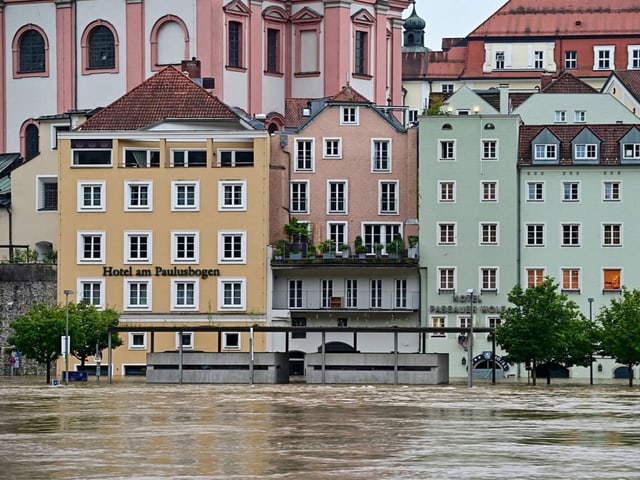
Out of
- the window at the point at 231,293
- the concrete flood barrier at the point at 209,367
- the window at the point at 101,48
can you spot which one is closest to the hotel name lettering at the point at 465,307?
the window at the point at 231,293

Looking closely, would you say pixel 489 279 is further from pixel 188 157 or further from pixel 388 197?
pixel 188 157

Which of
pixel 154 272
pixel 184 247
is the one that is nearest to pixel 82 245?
pixel 154 272

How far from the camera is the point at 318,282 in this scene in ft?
485

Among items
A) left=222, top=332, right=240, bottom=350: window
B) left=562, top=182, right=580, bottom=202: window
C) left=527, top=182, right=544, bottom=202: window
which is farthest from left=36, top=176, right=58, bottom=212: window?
left=562, top=182, right=580, bottom=202: window

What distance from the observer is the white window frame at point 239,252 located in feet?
479

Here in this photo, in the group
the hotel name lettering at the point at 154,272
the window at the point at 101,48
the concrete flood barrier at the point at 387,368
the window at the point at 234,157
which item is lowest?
the concrete flood barrier at the point at 387,368

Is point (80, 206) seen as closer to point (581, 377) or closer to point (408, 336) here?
point (408, 336)

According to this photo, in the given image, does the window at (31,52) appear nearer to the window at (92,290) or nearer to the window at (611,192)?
the window at (92,290)

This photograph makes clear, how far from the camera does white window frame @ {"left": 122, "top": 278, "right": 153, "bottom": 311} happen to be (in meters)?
146

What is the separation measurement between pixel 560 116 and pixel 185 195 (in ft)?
108

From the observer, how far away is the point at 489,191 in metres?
147

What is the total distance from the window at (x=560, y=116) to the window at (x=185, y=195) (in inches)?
1250

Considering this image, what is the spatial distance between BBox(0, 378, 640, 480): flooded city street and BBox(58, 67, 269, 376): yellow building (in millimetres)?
25457

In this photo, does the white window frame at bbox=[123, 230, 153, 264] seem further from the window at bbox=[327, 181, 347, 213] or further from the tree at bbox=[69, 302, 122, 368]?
the window at bbox=[327, 181, 347, 213]
